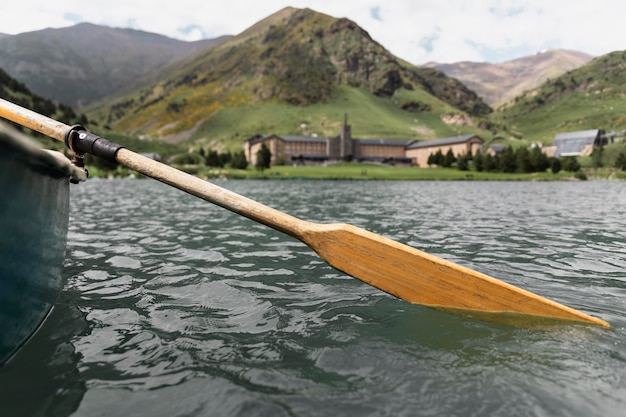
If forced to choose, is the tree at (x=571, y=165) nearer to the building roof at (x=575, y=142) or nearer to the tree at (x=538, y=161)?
the tree at (x=538, y=161)

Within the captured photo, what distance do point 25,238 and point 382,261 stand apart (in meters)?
4.46

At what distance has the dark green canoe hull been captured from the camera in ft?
11.6

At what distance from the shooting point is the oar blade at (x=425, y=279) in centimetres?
539

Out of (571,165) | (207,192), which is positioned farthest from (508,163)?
(207,192)

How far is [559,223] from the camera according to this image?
1788 centimetres

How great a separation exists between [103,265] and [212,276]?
307 centimetres

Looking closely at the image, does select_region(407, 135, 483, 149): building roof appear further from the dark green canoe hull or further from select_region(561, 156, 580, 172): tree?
the dark green canoe hull

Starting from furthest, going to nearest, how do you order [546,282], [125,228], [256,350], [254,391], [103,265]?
1. [125,228]
2. [103,265]
3. [546,282]
4. [256,350]
5. [254,391]

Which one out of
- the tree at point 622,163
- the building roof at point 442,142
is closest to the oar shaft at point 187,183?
the tree at point 622,163

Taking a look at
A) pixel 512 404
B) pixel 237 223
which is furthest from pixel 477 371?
pixel 237 223

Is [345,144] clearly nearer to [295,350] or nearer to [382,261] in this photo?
[382,261]

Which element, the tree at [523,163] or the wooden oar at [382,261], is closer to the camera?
the wooden oar at [382,261]

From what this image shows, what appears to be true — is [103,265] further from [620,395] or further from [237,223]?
[620,395]

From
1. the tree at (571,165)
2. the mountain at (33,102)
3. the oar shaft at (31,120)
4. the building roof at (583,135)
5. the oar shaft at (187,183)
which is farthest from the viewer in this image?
the building roof at (583,135)
